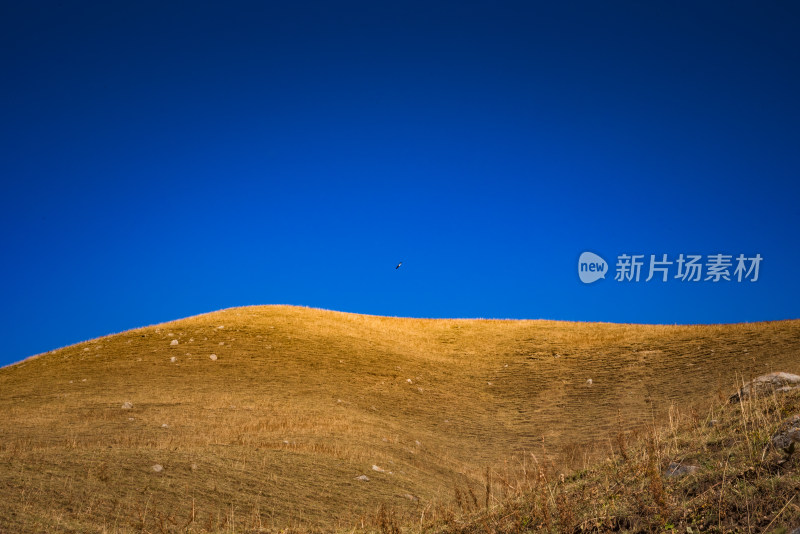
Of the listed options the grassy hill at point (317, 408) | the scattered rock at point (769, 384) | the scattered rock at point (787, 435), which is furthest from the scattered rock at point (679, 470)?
the scattered rock at point (769, 384)

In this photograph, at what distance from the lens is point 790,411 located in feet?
28.0

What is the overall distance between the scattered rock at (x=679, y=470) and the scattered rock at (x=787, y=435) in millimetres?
964

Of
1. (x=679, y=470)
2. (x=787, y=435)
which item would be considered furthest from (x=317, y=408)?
(x=787, y=435)

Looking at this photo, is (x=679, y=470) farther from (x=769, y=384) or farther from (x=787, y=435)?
(x=769, y=384)

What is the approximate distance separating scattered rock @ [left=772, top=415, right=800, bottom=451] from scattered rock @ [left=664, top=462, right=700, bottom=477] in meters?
0.96

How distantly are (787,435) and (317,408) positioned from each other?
17.2 meters

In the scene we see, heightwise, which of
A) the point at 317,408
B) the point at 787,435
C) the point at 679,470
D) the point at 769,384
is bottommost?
the point at 679,470

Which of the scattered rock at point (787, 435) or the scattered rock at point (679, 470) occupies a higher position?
the scattered rock at point (787, 435)

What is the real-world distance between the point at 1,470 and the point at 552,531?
10.7 meters

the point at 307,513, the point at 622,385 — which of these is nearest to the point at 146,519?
the point at 307,513

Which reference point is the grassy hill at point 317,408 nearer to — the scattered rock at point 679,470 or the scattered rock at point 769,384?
the scattered rock at point 679,470

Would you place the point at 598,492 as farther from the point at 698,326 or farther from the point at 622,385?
the point at 698,326

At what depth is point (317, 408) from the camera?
2150cm

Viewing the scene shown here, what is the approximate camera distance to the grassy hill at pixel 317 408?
10.9 metres
